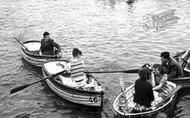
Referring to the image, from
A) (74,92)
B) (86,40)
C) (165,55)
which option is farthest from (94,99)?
(86,40)

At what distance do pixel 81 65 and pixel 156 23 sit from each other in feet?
62.2

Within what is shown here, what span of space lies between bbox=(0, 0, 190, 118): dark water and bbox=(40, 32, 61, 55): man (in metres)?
1.69

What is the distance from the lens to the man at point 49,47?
18.9 m

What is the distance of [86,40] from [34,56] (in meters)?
8.10

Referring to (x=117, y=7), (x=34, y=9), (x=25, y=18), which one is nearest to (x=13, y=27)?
(x=25, y=18)

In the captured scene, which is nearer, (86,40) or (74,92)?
(74,92)

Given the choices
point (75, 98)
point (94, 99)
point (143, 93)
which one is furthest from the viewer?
point (75, 98)

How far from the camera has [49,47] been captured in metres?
19.2

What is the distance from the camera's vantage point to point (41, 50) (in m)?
19.4

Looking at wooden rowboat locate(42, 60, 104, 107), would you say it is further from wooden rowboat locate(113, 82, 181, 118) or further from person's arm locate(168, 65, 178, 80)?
person's arm locate(168, 65, 178, 80)

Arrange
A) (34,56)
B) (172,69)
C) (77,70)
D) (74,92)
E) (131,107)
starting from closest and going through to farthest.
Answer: (131,107)
(74,92)
(77,70)
(172,69)
(34,56)

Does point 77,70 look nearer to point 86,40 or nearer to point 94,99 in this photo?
point 94,99

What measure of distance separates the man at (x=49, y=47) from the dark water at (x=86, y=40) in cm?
Answer: 169

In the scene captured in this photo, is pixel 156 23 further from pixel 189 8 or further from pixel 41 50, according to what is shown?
pixel 41 50
